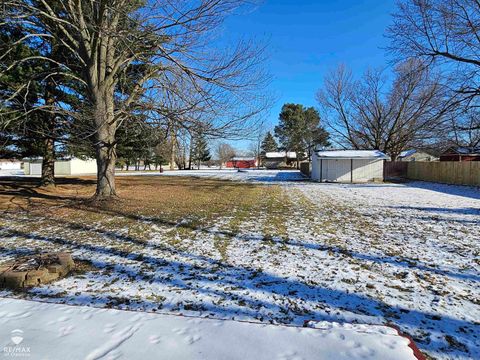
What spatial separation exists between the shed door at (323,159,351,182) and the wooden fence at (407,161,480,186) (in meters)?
6.53

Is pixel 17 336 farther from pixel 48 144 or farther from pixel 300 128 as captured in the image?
pixel 300 128

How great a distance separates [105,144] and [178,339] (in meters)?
8.05

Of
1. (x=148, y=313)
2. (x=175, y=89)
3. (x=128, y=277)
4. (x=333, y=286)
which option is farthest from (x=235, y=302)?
(x=175, y=89)

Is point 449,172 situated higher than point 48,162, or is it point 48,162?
point 48,162

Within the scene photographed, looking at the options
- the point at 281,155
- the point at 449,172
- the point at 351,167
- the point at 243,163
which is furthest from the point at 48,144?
the point at 243,163

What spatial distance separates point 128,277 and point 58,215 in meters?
5.31

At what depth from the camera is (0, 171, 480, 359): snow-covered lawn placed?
277cm

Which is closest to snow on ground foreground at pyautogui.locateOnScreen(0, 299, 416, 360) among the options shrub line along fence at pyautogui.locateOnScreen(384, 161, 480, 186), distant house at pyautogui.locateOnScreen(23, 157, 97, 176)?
shrub line along fence at pyautogui.locateOnScreen(384, 161, 480, 186)

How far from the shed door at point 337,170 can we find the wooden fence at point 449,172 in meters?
6.53

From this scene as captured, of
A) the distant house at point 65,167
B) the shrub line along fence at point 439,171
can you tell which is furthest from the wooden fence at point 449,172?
the distant house at point 65,167

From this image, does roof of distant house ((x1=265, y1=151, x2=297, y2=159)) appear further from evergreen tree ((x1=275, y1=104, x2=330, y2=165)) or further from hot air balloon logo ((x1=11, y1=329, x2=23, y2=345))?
hot air balloon logo ((x1=11, y1=329, x2=23, y2=345))

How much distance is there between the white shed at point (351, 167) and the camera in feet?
71.9

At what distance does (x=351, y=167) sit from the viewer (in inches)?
873

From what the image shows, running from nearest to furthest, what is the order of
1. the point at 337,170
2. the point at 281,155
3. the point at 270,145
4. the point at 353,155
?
the point at 353,155
the point at 337,170
the point at 281,155
the point at 270,145
